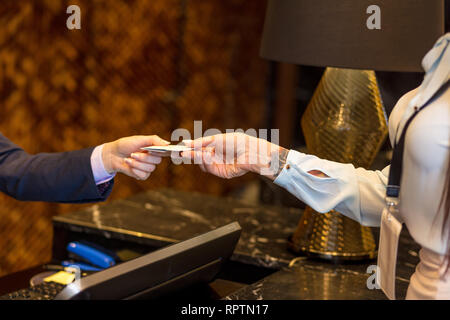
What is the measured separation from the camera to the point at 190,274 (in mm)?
1362

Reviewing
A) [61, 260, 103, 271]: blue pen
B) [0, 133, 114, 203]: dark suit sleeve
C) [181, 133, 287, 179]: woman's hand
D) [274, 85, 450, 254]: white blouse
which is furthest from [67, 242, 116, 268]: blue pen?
[274, 85, 450, 254]: white blouse

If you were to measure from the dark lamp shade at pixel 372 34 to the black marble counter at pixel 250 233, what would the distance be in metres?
0.55

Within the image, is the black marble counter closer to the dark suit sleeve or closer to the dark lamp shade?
the dark suit sleeve

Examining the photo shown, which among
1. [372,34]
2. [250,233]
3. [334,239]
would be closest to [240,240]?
[250,233]

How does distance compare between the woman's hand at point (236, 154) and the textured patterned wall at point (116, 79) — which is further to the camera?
the textured patterned wall at point (116, 79)

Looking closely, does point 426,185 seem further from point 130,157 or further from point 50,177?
point 50,177

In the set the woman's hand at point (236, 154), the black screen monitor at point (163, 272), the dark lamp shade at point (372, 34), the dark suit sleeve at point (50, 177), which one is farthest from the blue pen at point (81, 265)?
the dark lamp shade at point (372, 34)

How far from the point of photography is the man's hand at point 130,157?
150 cm

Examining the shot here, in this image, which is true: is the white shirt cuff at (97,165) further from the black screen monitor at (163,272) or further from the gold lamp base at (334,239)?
the gold lamp base at (334,239)

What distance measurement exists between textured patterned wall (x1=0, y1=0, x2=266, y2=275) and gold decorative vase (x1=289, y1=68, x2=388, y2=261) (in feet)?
5.73

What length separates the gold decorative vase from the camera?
5.50 feet

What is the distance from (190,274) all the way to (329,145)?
0.58 meters

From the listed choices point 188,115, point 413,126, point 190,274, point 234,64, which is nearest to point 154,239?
point 190,274

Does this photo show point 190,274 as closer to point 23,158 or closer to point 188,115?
point 23,158
